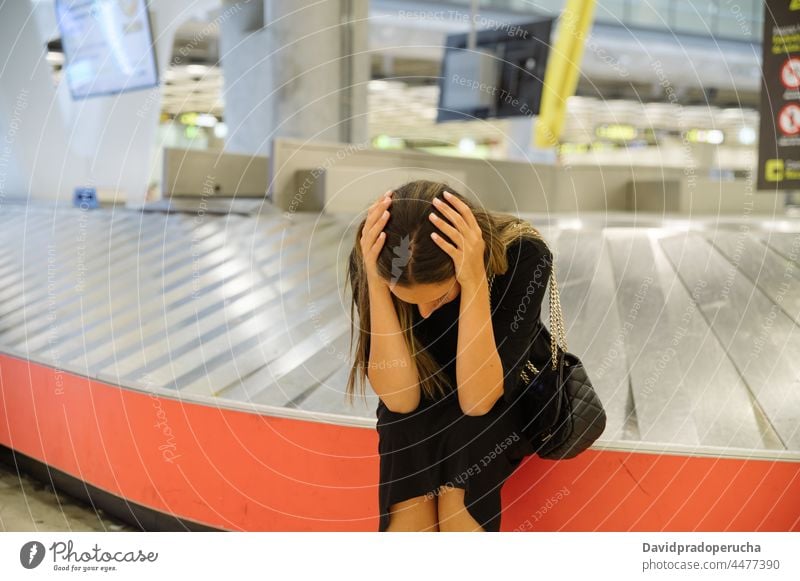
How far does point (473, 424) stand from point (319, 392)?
1.30 meters

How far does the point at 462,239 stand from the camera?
218cm

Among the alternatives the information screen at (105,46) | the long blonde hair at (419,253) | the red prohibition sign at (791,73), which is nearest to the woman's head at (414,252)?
the long blonde hair at (419,253)

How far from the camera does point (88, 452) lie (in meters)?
3.48

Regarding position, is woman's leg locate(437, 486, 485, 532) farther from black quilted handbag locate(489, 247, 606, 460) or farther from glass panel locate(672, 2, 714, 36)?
glass panel locate(672, 2, 714, 36)

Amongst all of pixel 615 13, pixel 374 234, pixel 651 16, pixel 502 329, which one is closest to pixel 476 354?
pixel 502 329

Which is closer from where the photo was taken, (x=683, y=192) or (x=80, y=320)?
(x=80, y=320)

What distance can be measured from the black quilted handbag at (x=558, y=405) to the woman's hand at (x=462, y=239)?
15cm

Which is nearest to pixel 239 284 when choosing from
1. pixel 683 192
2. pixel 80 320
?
pixel 80 320

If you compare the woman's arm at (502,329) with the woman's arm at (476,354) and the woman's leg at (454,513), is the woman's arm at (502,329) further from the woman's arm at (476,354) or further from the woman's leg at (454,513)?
the woman's leg at (454,513)

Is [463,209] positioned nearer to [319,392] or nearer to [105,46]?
[319,392]

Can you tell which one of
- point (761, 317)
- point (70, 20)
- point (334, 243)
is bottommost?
point (334, 243)

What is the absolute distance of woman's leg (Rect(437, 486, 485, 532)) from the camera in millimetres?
2449
